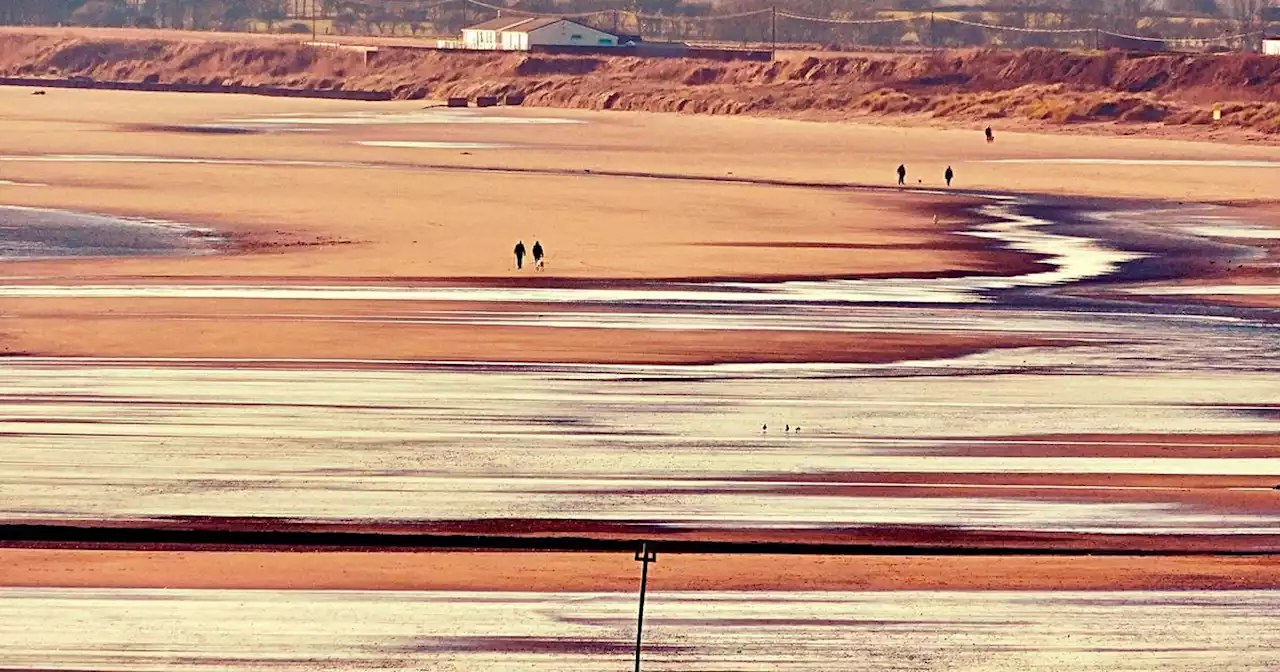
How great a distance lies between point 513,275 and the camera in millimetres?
30516

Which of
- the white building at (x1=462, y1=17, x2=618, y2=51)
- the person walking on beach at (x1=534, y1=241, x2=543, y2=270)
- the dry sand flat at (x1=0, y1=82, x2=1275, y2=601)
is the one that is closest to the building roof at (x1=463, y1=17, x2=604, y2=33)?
the white building at (x1=462, y1=17, x2=618, y2=51)

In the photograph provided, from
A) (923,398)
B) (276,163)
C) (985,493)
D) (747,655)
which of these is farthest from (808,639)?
(276,163)

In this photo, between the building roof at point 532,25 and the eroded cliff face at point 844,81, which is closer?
the eroded cliff face at point 844,81

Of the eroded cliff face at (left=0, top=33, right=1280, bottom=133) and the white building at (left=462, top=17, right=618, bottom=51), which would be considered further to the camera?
the white building at (left=462, top=17, right=618, bottom=51)

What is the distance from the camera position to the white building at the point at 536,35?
412 feet

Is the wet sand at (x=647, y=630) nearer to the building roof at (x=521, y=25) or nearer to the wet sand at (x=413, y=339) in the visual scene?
the wet sand at (x=413, y=339)

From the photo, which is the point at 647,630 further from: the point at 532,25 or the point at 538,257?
the point at 532,25

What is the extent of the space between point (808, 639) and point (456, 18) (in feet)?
607

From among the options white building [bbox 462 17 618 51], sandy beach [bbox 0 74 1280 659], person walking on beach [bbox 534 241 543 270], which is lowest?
sandy beach [bbox 0 74 1280 659]

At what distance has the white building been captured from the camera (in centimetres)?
12562

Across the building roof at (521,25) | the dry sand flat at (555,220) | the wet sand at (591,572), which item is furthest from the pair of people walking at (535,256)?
the building roof at (521,25)

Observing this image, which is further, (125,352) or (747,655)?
(125,352)

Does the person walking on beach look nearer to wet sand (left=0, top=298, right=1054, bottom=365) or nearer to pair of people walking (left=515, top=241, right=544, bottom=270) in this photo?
pair of people walking (left=515, top=241, right=544, bottom=270)

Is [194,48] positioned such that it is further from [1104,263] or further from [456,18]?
[1104,263]
